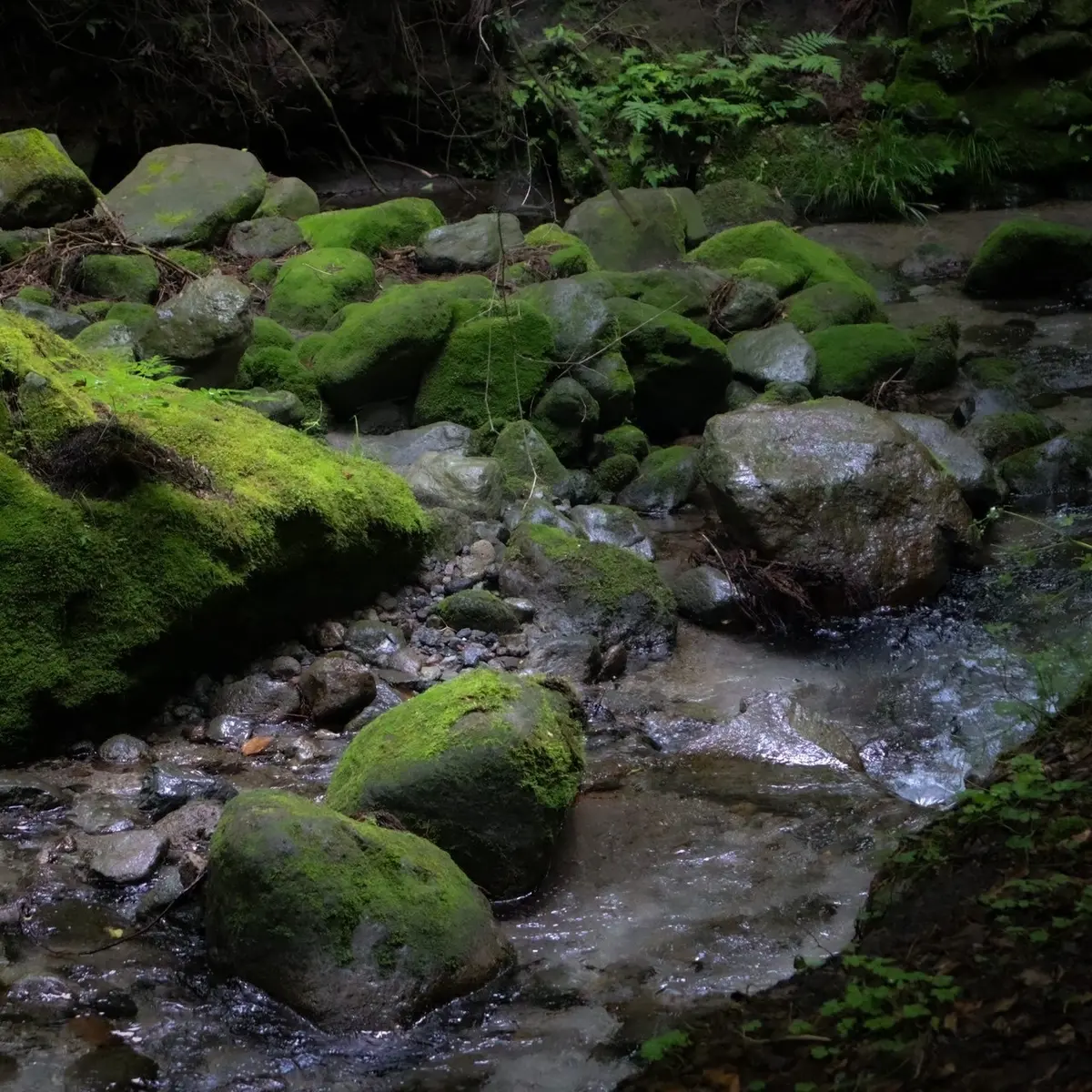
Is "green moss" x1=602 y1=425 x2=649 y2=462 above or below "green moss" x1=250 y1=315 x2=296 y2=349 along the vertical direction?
below

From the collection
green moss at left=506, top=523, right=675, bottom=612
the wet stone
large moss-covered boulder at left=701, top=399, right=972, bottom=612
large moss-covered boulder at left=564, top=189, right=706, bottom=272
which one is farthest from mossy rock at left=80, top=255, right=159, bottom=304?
the wet stone

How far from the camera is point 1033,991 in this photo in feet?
7.44

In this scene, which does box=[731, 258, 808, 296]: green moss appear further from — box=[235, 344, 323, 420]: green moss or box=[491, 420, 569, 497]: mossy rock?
box=[235, 344, 323, 420]: green moss

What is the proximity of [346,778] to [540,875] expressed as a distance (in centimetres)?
69

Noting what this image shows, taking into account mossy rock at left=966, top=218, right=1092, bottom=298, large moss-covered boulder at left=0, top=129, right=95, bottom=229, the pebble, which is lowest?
mossy rock at left=966, top=218, right=1092, bottom=298

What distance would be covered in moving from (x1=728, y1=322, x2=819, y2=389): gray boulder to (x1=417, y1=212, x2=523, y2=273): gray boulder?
6.48 feet

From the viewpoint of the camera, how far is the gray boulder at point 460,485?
6328 millimetres

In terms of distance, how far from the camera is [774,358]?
805 cm

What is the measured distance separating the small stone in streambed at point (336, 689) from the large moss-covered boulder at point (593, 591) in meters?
1.07

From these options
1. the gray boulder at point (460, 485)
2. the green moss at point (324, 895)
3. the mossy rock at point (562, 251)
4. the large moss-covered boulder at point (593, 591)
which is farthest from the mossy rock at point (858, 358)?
the green moss at point (324, 895)

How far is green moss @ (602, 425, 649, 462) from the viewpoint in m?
7.37

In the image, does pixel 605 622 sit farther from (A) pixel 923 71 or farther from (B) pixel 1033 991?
(A) pixel 923 71

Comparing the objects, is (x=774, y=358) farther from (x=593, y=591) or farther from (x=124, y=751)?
(x=124, y=751)

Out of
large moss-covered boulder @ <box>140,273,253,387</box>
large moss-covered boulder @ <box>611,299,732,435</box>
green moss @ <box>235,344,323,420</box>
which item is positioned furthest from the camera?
large moss-covered boulder @ <box>611,299,732,435</box>
